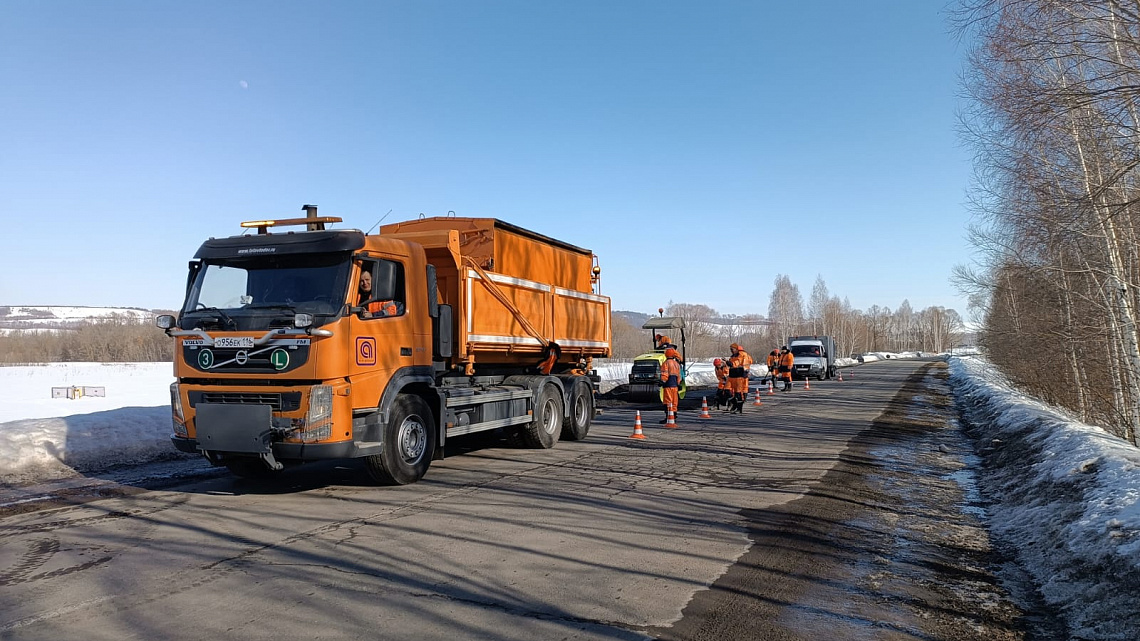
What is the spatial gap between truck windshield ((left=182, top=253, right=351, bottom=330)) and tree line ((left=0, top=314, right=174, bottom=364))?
92711 millimetres

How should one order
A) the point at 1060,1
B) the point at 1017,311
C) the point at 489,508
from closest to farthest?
the point at 489,508
the point at 1060,1
the point at 1017,311

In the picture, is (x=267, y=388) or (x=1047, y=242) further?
(x=1047, y=242)

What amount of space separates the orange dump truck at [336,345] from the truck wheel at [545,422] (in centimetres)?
137

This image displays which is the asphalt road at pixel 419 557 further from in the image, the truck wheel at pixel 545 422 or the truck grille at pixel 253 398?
the truck wheel at pixel 545 422

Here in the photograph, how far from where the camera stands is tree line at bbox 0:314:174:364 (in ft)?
297

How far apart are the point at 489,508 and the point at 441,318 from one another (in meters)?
3.12

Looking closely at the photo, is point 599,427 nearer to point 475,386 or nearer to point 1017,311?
point 475,386

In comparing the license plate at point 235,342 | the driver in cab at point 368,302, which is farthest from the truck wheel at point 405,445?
the license plate at point 235,342

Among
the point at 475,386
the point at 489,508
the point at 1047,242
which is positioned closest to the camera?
the point at 489,508

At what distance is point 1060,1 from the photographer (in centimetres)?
798

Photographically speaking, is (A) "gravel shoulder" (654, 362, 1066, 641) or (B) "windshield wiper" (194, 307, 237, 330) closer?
(A) "gravel shoulder" (654, 362, 1066, 641)

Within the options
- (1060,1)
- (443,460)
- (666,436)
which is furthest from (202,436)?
(1060,1)

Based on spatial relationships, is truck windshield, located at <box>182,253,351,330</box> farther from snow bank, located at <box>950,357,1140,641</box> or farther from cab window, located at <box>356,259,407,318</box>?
snow bank, located at <box>950,357,1140,641</box>

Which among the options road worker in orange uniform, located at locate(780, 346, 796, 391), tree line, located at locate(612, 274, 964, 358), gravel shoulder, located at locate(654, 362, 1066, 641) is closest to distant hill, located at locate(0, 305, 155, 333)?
tree line, located at locate(612, 274, 964, 358)
